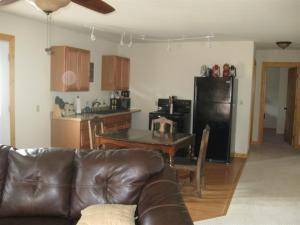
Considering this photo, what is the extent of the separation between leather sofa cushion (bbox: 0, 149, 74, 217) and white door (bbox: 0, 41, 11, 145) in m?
2.26

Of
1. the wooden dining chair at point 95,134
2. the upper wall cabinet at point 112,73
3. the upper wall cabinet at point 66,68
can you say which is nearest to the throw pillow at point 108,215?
the wooden dining chair at point 95,134

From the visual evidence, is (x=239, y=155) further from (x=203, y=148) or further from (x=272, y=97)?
(x=272, y=97)

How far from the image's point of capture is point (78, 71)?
5.87 m

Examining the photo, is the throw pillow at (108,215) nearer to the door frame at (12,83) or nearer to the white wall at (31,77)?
the door frame at (12,83)

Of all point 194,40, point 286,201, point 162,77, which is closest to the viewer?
point 286,201

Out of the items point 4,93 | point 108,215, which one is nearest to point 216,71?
point 4,93

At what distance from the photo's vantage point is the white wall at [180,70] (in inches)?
270

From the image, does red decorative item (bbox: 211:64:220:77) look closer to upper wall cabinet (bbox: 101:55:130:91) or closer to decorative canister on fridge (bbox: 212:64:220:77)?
decorative canister on fridge (bbox: 212:64:220:77)

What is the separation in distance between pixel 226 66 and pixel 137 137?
9.70 ft

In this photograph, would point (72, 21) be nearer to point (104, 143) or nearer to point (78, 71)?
point (78, 71)

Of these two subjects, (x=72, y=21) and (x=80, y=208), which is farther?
(x=72, y=21)

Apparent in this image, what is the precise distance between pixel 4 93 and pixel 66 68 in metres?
1.13

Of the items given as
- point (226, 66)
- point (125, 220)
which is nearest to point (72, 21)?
point (226, 66)

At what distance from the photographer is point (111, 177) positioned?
2.65 meters
